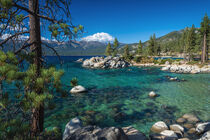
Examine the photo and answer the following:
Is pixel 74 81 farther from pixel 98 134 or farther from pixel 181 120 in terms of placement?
pixel 181 120

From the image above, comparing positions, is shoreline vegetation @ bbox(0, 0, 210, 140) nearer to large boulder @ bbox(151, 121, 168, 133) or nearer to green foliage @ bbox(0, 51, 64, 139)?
green foliage @ bbox(0, 51, 64, 139)

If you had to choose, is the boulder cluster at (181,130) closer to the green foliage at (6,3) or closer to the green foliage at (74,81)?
the green foliage at (74,81)

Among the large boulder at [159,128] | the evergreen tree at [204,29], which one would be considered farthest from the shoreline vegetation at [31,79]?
the evergreen tree at [204,29]

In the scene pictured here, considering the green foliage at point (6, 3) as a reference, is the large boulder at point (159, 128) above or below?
below

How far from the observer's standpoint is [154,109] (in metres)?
10.3

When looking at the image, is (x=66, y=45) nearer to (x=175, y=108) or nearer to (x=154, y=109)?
(x=154, y=109)

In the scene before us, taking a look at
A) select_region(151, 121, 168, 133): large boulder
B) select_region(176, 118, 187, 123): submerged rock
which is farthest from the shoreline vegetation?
select_region(176, 118, 187, 123): submerged rock

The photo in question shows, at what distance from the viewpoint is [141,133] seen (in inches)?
205

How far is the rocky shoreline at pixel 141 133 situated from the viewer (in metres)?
3.77

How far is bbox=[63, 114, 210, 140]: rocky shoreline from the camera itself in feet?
12.4

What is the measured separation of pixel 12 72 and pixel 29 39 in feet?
6.97

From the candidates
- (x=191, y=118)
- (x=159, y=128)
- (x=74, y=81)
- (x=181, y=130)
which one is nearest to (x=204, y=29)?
(x=191, y=118)

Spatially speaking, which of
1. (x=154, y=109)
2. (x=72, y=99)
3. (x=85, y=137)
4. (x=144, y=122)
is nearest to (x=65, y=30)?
(x=85, y=137)

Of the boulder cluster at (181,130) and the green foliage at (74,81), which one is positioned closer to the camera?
the green foliage at (74,81)
